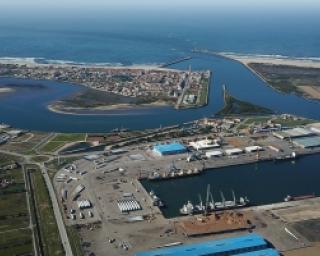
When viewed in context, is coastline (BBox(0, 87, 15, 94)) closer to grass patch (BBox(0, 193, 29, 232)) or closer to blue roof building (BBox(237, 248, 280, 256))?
grass patch (BBox(0, 193, 29, 232))

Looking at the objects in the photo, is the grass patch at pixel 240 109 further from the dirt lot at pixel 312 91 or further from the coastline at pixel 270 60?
the coastline at pixel 270 60

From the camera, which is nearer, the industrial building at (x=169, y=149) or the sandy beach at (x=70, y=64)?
the industrial building at (x=169, y=149)

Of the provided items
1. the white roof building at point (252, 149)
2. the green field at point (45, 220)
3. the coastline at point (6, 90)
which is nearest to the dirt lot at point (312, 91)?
the white roof building at point (252, 149)

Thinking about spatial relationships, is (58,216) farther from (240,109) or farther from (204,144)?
(240,109)

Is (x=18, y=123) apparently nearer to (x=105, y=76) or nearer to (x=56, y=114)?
(x=56, y=114)

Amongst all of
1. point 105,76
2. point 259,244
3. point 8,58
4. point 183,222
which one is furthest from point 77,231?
point 8,58

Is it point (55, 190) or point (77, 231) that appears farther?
point (55, 190)

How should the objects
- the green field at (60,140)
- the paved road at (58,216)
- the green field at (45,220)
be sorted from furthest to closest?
the green field at (60,140)
the paved road at (58,216)
the green field at (45,220)
